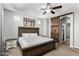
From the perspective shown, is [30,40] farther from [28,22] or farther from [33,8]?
[33,8]

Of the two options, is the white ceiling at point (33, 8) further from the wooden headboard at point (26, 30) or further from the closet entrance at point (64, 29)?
the wooden headboard at point (26, 30)

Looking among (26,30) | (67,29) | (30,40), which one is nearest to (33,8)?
(26,30)

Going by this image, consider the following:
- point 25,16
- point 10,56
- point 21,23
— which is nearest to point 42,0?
point 25,16

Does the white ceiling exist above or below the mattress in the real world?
above

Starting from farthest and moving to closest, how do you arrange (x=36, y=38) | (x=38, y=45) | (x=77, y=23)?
(x=38, y=45)
(x=36, y=38)
(x=77, y=23)

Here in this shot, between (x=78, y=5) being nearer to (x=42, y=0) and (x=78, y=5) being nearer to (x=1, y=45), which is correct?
(x=42, y=0)

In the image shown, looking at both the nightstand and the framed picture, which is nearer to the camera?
the nightstand

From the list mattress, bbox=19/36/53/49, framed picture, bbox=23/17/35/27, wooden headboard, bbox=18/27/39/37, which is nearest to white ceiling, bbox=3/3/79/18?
framed picture, bbox=23/17/35/27

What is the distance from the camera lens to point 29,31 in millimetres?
1537

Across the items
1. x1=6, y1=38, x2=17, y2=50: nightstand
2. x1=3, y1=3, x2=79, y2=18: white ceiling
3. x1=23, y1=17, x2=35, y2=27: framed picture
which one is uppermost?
x1=3, y1=3, x2=79, y2=18: white ceiling

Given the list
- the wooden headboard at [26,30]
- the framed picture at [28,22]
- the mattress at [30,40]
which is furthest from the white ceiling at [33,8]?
the mattress at [30,40]

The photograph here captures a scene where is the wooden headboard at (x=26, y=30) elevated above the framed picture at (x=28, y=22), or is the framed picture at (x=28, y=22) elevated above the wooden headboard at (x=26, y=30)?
the framed picture at (x=28, y=22)

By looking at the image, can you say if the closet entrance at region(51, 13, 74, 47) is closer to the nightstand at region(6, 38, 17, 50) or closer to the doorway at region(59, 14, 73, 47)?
the doorway at region(59, 14, 73, 47)

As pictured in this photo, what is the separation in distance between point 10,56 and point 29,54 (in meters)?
0.35
